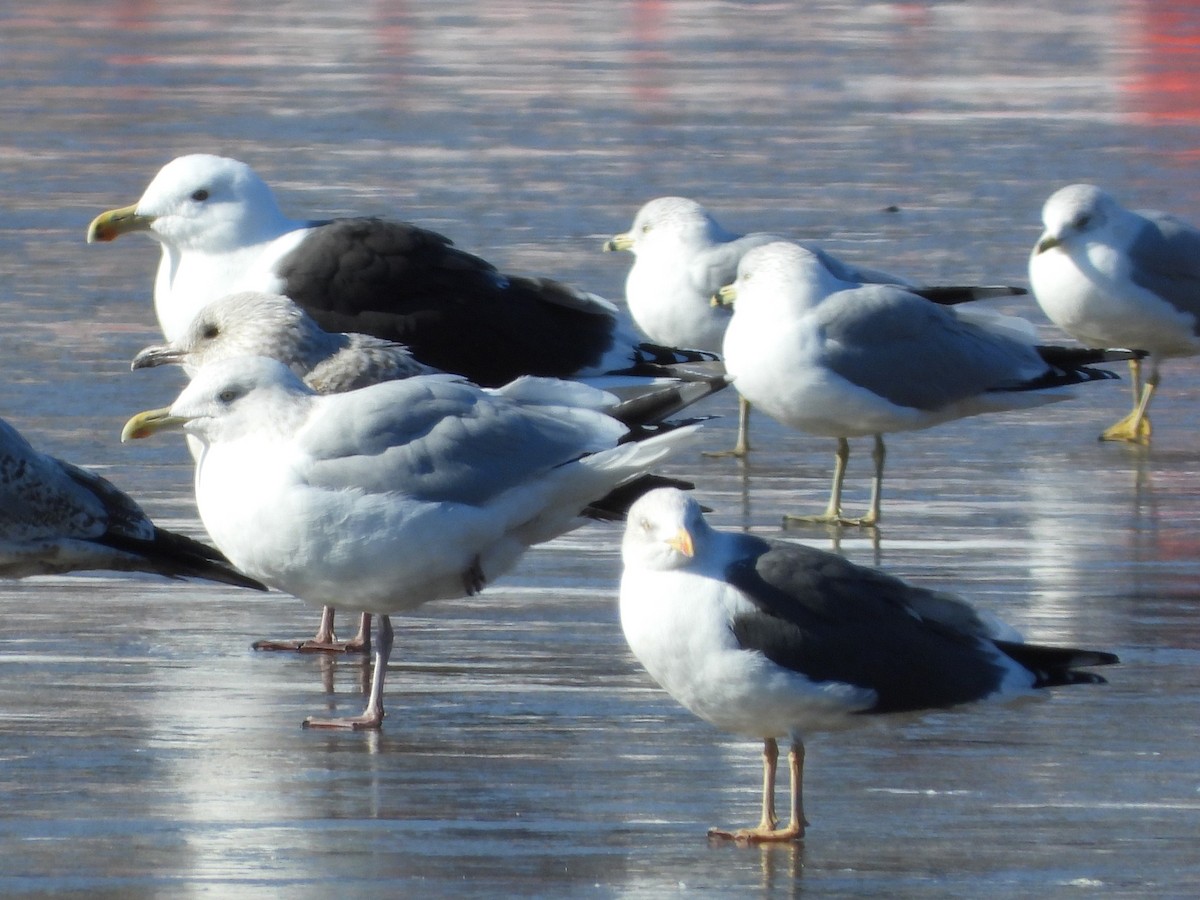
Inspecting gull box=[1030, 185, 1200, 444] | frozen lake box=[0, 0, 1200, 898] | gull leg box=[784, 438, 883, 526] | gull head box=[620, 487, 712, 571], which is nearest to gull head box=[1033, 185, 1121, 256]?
gull box=[1030, 185, 1200, 444]

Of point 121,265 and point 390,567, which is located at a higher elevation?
point 390,567

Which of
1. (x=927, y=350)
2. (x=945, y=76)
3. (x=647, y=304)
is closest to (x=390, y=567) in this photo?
(x=927, y=350)

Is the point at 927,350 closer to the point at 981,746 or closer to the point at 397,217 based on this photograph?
the point at 981,746

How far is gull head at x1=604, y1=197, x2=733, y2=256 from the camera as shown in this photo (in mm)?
10602

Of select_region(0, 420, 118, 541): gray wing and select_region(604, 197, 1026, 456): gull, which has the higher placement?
select_region(0, 420, 118, 541): gray wing

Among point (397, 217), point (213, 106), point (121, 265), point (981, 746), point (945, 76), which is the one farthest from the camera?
point (945, 76)

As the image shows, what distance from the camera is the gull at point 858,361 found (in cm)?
858

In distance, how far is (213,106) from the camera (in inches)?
785

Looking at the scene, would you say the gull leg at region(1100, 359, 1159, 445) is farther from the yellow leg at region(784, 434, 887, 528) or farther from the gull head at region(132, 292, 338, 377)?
the gull head at region(132, 292, 338, 377)

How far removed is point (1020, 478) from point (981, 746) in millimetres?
3217

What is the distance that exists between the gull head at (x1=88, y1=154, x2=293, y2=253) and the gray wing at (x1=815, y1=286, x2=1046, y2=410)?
187 centimetres

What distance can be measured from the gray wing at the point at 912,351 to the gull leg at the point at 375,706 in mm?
2665

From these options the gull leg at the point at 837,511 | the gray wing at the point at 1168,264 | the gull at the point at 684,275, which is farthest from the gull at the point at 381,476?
the gray wing at the point at 1168,264

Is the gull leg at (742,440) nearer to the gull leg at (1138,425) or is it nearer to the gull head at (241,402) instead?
the gull leg at (1138,425)
